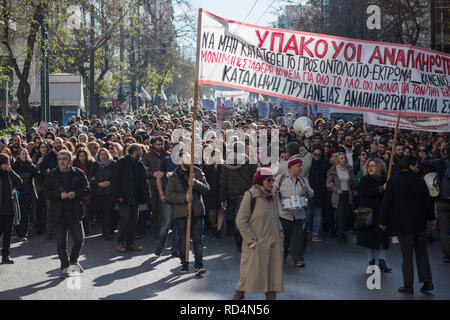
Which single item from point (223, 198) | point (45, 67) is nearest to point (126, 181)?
point (223, 198)

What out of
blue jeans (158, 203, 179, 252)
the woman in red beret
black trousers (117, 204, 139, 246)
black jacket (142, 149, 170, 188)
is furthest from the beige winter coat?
black jacket (142, 149, 170, 188)

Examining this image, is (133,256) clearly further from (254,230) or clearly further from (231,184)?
(254,230)

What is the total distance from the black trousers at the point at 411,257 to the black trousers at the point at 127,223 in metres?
4.41

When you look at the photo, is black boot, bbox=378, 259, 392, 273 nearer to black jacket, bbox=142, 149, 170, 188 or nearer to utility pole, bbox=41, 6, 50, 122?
black jacket, bbox=142, 149, 170, 188

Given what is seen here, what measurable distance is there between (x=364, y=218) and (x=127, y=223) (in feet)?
12.4

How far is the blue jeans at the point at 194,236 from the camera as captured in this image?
8.96 metres

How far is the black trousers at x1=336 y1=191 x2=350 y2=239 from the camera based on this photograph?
37.8 feet

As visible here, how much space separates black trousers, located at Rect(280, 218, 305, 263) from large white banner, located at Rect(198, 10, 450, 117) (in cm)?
177

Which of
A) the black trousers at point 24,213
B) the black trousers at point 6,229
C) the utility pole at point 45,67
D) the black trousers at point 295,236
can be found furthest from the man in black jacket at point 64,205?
the utility pole at point 45,67

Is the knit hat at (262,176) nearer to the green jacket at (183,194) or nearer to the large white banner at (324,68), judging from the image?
the large white banner at (324,68)

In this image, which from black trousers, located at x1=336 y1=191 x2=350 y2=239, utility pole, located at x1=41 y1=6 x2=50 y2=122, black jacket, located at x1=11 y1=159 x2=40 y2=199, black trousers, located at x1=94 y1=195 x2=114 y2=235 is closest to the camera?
black jacket, located at x1=11 y1=159 x2=40 y2=199

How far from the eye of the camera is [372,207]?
915 centimetres

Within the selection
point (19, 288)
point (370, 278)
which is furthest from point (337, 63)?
point (19, 288)
